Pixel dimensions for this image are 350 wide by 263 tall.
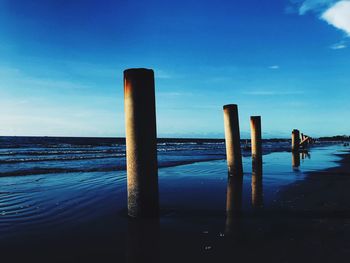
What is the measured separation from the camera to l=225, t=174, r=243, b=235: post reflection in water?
4117 mm

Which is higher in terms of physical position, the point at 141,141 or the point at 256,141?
the point at 141,141

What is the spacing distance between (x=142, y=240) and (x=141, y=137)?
1405mm

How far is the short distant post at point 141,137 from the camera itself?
440cm

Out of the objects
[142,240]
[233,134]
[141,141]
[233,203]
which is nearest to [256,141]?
[233,134]

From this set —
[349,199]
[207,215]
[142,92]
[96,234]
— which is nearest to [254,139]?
[349,199]

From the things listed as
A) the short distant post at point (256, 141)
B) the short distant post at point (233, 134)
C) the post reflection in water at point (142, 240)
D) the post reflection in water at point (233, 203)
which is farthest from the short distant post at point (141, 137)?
the short distant post at point (256, 141)

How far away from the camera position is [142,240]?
3.70 meters

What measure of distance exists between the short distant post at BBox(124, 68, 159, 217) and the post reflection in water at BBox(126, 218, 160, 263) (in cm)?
25

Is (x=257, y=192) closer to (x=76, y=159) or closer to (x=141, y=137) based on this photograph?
(x=141, y=137)

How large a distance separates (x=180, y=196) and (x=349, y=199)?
313 centimetres

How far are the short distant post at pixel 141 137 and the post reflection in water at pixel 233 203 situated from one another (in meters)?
1.16

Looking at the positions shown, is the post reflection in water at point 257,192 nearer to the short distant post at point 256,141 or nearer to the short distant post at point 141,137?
the short distant post at point 256,141

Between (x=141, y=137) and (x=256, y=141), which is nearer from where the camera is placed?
(x=141, y=137)

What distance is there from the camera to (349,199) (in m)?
→ 5.66
